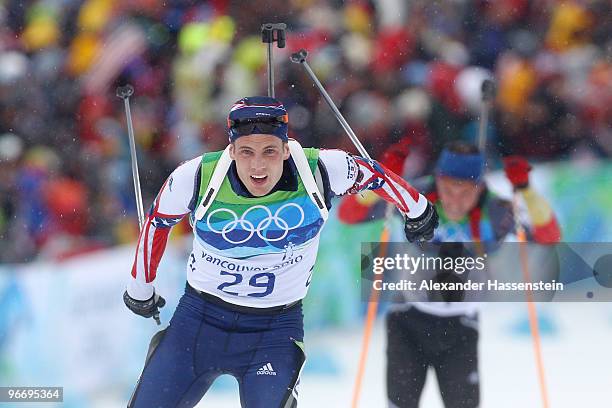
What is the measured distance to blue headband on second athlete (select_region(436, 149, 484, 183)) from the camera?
5020mm

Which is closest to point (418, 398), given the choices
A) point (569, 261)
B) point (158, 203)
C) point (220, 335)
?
point (569, 261)

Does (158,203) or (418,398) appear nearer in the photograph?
(158,203)

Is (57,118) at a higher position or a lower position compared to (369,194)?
higher

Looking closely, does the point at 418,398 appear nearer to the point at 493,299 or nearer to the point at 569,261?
the point at 493,299

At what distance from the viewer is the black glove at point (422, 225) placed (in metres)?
4.00

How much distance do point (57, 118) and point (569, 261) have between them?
9.20 ft

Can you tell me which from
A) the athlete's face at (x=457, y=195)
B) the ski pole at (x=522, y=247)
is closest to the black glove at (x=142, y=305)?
the athlete's face at (x=457, y=195)

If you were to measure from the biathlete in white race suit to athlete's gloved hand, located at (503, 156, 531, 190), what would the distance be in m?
1.20

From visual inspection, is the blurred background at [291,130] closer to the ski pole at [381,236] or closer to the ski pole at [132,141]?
the ski pole at [381,236]

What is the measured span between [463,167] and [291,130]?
918 millimetres

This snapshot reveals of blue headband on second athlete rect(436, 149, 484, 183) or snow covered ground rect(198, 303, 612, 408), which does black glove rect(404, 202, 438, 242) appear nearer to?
blue headband on second athlete rect(436, 149, 484, 183)

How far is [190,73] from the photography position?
515 centimetres

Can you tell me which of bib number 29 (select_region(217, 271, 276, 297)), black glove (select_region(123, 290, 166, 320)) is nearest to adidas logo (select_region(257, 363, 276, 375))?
bib number 29 (select_region(217, 271, 276, 297))

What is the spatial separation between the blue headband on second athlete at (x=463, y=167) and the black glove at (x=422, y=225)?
3.27ft
